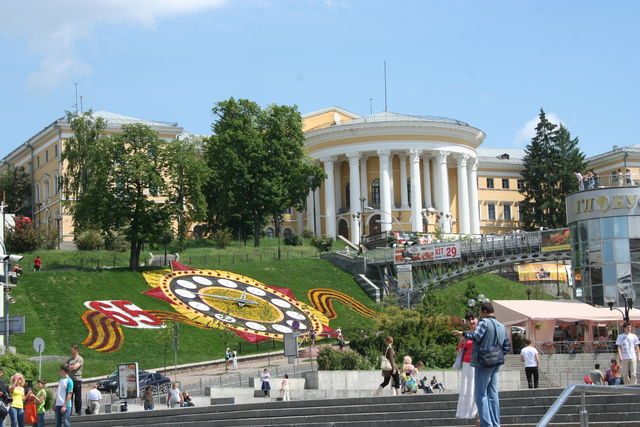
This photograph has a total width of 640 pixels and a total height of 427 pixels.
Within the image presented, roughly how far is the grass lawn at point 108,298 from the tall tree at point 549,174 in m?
36.5

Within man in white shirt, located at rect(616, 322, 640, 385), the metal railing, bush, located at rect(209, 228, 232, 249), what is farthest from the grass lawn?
the metal railing

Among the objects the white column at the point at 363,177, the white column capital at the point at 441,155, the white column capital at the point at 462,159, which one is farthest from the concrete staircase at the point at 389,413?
the white column capital at the point at 462,159

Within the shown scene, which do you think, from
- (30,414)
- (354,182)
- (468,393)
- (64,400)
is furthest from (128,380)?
(354,182)

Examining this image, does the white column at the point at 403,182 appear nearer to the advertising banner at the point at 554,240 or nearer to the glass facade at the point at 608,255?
the advertising banner at the point at 554,240

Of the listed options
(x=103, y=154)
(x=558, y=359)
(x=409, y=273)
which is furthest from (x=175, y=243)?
(x=558, y=359)

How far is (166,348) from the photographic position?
176 ft

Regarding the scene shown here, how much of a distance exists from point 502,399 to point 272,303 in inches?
1734

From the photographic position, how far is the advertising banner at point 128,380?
36.4 meters

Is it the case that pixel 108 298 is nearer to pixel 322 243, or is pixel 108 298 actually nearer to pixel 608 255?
pixel 322 243

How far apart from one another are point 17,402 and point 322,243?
64.4 meters

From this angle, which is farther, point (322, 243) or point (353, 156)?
point (353, 156)

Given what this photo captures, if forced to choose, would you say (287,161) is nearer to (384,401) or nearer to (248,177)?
(248,177)

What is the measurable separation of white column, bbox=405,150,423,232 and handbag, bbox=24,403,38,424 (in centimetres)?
7298

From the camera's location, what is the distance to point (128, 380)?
120 ft
